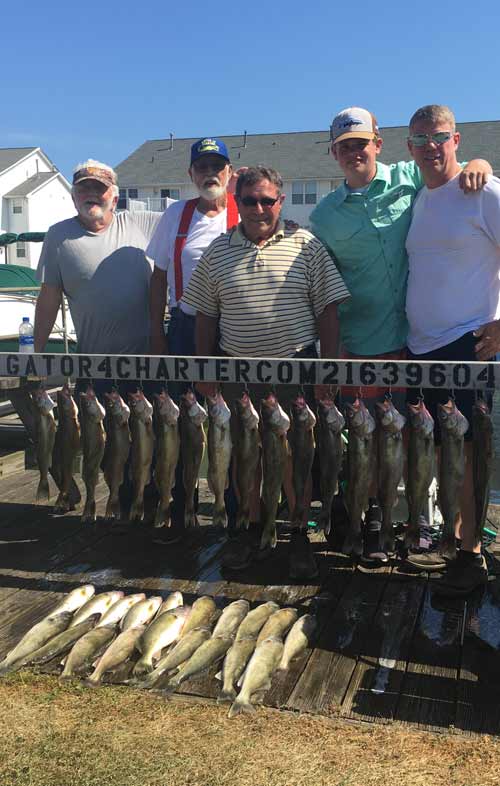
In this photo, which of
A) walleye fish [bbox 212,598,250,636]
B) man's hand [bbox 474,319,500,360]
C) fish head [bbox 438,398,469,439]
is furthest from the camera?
man's hand [bbox 474,319,500,360]

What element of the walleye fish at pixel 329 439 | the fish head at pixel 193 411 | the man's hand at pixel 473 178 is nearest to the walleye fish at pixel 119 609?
the fish head at pixel 193 411

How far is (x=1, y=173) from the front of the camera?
53.2m

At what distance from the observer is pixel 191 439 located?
4.61 meters

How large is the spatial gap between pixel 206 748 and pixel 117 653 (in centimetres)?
86

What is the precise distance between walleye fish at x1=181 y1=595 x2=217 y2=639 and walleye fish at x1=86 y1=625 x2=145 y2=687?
25 cm

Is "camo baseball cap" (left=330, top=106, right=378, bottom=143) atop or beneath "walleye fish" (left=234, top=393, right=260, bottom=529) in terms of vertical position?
atop

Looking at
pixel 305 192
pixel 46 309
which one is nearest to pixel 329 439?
pixel 46 309

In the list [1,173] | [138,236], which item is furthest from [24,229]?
[138,236]

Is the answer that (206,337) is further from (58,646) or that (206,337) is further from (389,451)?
(58,646)

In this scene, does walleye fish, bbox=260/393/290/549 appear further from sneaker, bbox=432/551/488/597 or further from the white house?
the white house

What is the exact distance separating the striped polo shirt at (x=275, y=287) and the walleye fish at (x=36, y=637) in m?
1.91

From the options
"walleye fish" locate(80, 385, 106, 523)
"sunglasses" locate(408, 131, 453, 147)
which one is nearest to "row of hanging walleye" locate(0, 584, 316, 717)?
"walleye fish" locate(80, 385, 106, 523)

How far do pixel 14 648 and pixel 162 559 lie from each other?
4.97 feet

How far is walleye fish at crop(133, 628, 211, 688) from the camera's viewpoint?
12.7 ft
